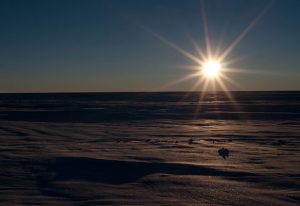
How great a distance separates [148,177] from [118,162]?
6.58 feet

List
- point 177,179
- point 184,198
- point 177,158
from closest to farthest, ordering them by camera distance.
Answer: point 184,198
point 177,179
point 177,158

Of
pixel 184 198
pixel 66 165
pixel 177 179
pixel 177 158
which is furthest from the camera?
pixel 177 158

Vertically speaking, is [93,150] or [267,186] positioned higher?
[93,150]

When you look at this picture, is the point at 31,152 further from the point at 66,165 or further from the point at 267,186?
the point at 267,186

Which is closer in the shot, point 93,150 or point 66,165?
point 66,165

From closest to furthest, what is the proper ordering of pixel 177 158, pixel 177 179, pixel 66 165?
1. pixel 177 179
2. pixel 66 165
3. pixel 177 158

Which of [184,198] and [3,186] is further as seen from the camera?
[3,186]

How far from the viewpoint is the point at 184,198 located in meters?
8.33

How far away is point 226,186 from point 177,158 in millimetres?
3707

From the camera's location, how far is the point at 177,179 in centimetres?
992

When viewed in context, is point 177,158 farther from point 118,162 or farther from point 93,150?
point 93,150

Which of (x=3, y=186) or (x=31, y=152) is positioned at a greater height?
(x=31, y=152)

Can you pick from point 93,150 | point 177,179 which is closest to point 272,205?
point 177,179

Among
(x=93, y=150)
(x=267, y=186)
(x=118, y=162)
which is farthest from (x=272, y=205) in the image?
(x=93, y=150)
